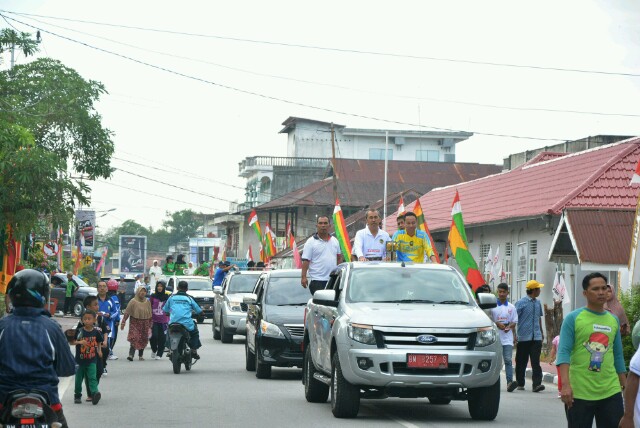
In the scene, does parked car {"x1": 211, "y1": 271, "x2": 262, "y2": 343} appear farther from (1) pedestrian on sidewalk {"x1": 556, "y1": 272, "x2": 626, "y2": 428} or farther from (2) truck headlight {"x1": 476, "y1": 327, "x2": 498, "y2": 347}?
(1) pedestrian on sidewalk {"x1": 556, "y1": 272, "x2": 626, "y2": 428}

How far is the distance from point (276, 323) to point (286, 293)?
6.00 feet

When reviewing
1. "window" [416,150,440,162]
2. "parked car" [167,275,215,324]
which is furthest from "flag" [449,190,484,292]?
"window" [416,150,440,162]

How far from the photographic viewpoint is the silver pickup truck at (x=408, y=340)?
13.4 metres

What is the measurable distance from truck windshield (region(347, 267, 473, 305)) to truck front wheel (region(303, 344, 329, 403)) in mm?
1630

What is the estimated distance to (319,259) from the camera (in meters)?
17.9

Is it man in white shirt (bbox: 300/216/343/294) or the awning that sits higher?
the awning

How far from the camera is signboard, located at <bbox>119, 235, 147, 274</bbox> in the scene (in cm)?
12512

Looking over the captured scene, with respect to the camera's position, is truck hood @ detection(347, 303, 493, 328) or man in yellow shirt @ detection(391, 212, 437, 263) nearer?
truck hood @ detection(347, 303, 493, 328)

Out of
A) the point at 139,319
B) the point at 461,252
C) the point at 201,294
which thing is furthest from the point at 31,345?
the point at 201,294

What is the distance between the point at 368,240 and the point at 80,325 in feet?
14.1

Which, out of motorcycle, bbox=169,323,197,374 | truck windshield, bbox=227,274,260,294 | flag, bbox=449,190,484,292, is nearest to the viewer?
motorcycle, bbox=169,323,197,374

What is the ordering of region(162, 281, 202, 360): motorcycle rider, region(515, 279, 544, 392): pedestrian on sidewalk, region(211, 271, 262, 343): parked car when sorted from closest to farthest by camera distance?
region(515, 279, 544, 392): pedestrian on sidewalk → region(162, 281, 202, 360): motorcycle rider → region(211, 271, 262, 343): parked car

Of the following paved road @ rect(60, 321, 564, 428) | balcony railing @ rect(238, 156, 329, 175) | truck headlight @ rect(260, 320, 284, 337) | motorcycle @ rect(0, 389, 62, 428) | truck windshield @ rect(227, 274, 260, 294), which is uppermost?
balcony railing @ rect(238, 156, 329, 175)

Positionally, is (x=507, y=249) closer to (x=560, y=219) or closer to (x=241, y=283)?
(x=560, y=219)
